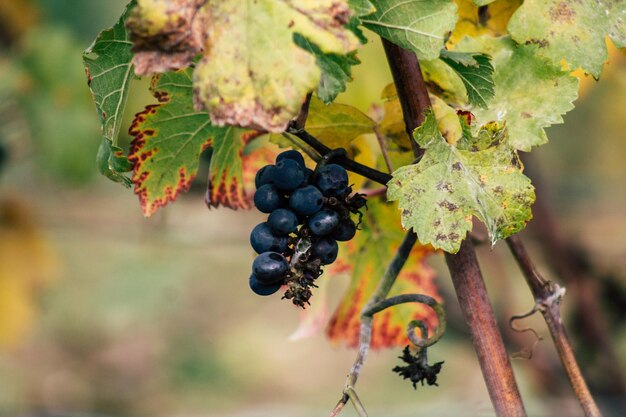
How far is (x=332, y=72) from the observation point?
58cm

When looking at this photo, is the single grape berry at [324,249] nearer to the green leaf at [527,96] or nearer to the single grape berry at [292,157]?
the single grape berry at [292,157]

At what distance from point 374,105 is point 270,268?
35 centimetres

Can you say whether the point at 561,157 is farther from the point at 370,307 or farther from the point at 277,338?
the point at 370,307

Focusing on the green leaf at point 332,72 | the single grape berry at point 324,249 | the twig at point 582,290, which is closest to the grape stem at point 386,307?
the single grape berry at point 324,249

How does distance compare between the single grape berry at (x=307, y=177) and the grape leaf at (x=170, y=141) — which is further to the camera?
the grape leaf at (x=170, y=141)

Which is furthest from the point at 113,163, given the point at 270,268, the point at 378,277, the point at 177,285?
the point at 177,285

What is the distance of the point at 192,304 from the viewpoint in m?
4.74

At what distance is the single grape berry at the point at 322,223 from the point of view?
0.64m

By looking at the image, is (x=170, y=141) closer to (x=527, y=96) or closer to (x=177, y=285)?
(x=527, y=96)

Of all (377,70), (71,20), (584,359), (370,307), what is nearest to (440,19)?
(370,307)

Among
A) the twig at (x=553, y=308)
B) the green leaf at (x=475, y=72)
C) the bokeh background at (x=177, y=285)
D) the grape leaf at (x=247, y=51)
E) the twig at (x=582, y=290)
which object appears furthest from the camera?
the bokeh background at (x=177, y=285)

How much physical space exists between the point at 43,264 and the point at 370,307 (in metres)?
2.47

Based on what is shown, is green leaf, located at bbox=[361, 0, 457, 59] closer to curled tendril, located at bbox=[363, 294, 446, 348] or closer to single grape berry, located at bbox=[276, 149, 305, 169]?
single grape berry, located at bbox=[276, 149, 305, 169]

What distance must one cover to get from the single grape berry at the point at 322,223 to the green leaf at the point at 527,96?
18 centimetres
